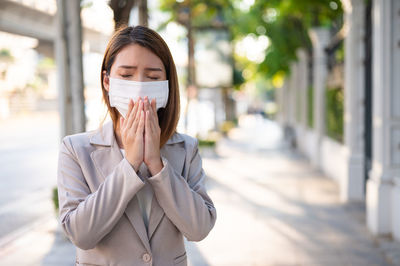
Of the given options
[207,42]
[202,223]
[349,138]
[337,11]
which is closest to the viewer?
[202,223]

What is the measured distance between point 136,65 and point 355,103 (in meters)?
7.65

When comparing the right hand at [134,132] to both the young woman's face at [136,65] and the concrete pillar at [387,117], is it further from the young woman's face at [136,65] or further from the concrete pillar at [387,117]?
the concrete pillar at [387,117]

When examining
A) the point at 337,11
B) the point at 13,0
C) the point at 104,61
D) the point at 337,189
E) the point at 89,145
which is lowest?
the point at 337,189

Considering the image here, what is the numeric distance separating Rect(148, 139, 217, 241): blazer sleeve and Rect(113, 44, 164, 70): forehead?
1.20ft

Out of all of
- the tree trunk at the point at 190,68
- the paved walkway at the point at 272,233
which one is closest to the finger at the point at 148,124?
the paved walkway at the point at 272,233

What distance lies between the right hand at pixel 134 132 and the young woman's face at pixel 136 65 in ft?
0.53

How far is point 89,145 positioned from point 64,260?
13.4 ft

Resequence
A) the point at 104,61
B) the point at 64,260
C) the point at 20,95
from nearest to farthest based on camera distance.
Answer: the point at 104,61
the point at 64,260
the point at 20,95

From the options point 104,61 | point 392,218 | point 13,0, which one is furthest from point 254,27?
point 104,61

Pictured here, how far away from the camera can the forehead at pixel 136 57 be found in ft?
6.29

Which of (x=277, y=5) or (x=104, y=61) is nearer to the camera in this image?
(x=104, y=61)

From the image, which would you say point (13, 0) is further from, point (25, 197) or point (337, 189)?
point (337, 189)

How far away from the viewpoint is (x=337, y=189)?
1038 cm

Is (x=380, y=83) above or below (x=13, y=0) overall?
below
